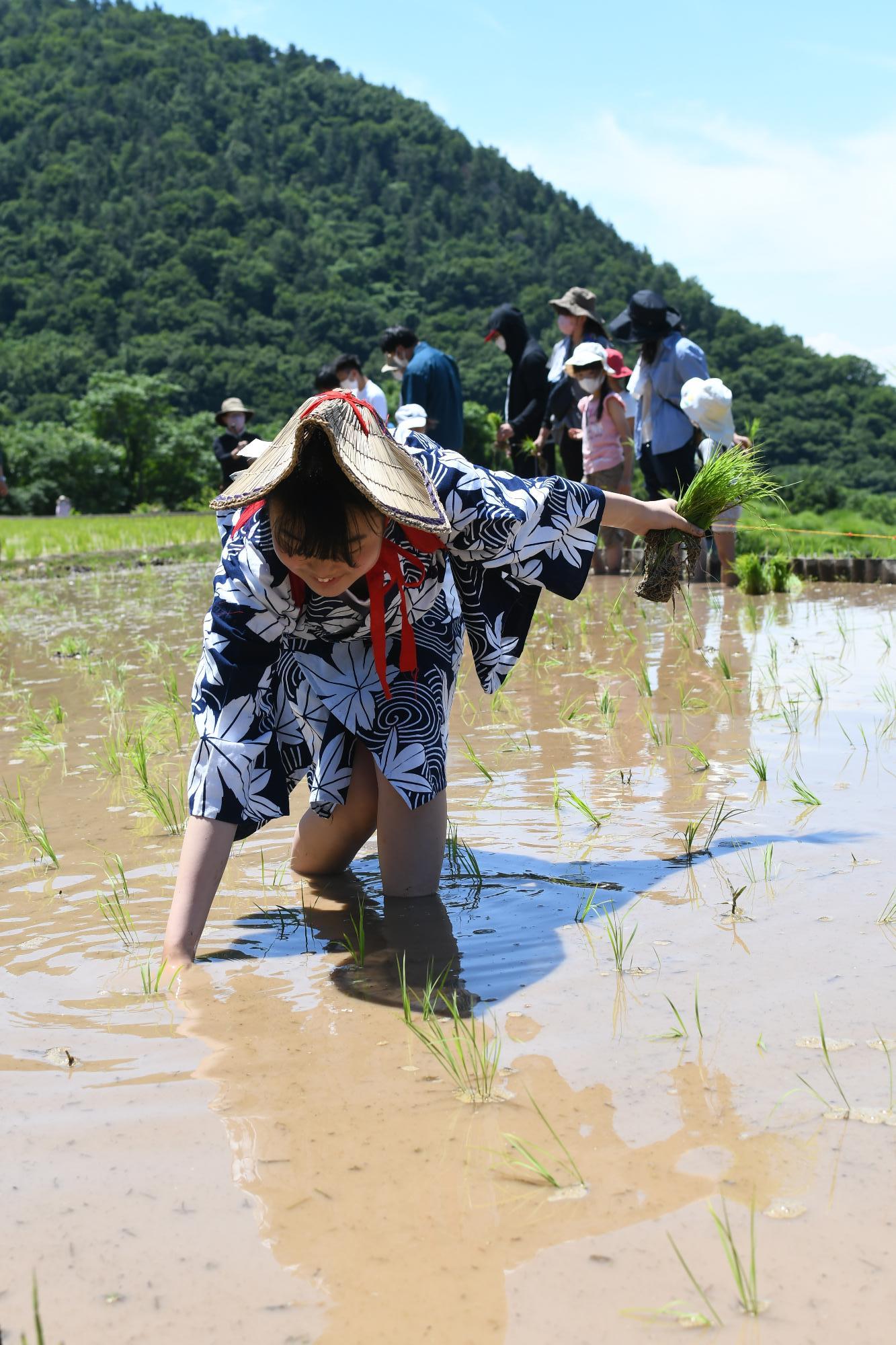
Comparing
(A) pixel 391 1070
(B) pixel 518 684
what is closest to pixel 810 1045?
(A) pixel 391 1070

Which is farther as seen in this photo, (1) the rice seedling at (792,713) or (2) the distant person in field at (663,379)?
(2) the distant person in field at (663,379)

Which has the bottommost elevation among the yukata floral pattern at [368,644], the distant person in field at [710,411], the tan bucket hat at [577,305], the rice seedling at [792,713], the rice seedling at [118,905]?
the rice seedling at [118,905]

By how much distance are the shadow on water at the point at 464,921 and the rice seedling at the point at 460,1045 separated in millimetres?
93

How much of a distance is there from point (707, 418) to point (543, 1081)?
600 cm

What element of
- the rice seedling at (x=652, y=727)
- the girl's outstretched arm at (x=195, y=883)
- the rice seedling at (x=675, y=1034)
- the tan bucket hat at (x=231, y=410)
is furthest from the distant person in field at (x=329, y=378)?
the rice seedling at (x=675, y=1034)

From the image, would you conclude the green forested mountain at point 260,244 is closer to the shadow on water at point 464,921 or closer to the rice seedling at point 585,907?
the shadow on water at point 464,921

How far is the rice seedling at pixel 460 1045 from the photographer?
188 centimetres

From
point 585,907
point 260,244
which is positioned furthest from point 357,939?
point 260,244

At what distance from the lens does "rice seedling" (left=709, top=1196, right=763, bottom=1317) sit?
4.41 feet

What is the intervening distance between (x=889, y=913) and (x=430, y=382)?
6918 millimetres

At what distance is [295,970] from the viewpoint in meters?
2.47

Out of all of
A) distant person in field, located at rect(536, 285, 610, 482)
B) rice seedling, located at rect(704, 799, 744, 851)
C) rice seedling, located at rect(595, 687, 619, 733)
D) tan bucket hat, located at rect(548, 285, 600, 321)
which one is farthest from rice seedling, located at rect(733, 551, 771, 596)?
rice seedling, located at rect(704, 799, 744, 851)

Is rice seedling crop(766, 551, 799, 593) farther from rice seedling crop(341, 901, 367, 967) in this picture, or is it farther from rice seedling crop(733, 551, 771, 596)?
rice seedling crop(341, 901, 367, 967)

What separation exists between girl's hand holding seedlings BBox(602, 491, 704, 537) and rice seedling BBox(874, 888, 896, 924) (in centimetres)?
99
